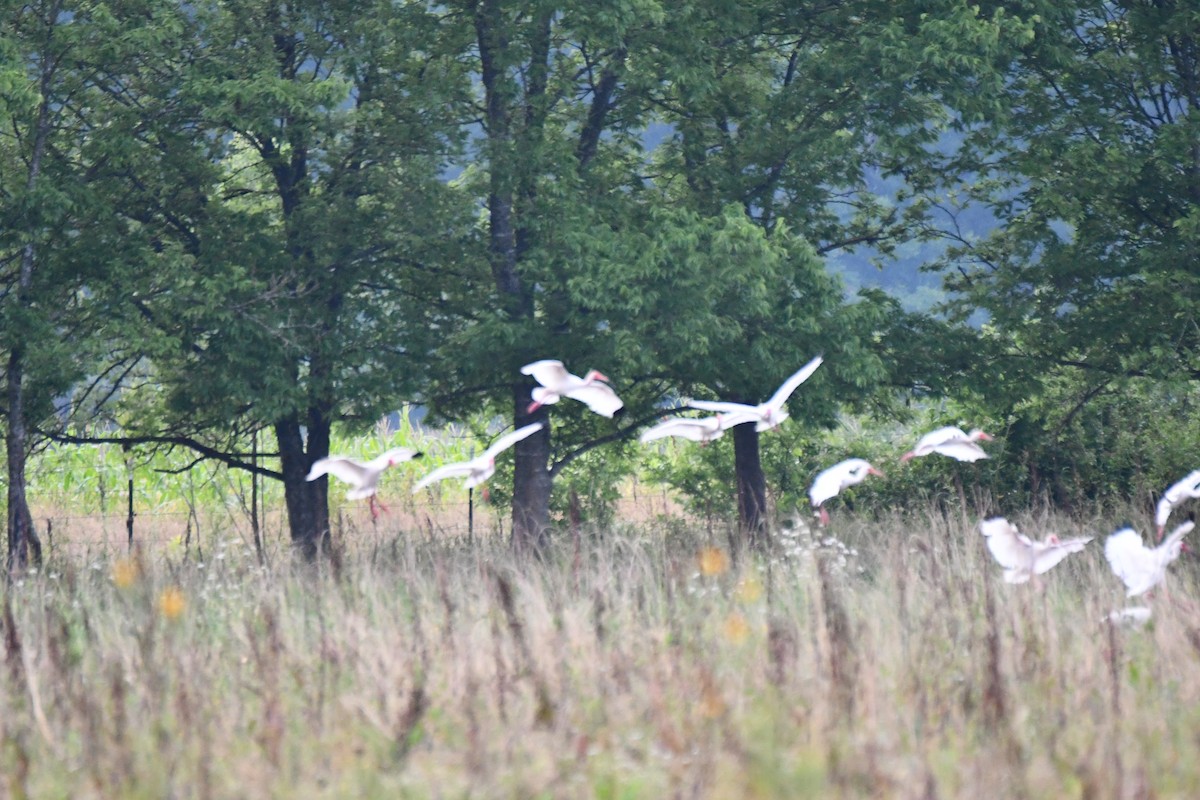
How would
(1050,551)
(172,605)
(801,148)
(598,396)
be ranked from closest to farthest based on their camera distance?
1. (598,396)
2. (1050,551)
3. (172,605)
4. (801,148)

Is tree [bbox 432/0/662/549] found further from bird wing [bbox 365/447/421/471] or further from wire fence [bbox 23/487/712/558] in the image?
bird wing [bbox 365/447/421/471]

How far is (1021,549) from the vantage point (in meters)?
5.75

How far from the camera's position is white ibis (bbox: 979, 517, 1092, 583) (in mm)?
5574

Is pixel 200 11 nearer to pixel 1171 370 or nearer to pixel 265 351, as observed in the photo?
pixel 265 351

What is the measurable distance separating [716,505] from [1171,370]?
5528 millimetres

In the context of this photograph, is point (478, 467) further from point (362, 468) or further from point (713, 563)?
point (713, 563)

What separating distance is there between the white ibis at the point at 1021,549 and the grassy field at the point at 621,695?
9.1 inches

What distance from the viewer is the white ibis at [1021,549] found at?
557 cm

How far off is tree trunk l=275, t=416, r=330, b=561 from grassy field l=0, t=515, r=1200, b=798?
4.98 metres

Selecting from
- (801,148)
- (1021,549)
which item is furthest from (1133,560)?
(801,148)

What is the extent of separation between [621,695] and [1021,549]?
1.78 meters

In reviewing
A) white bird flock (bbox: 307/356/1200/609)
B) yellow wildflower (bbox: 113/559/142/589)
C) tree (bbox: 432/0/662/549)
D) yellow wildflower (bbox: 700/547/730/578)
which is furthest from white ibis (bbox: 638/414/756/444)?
tree (bbox: 432/0/662/549)

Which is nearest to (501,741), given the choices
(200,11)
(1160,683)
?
(1160,683)

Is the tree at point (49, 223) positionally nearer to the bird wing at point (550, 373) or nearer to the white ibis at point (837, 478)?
the bird wing at point (550, 373)
